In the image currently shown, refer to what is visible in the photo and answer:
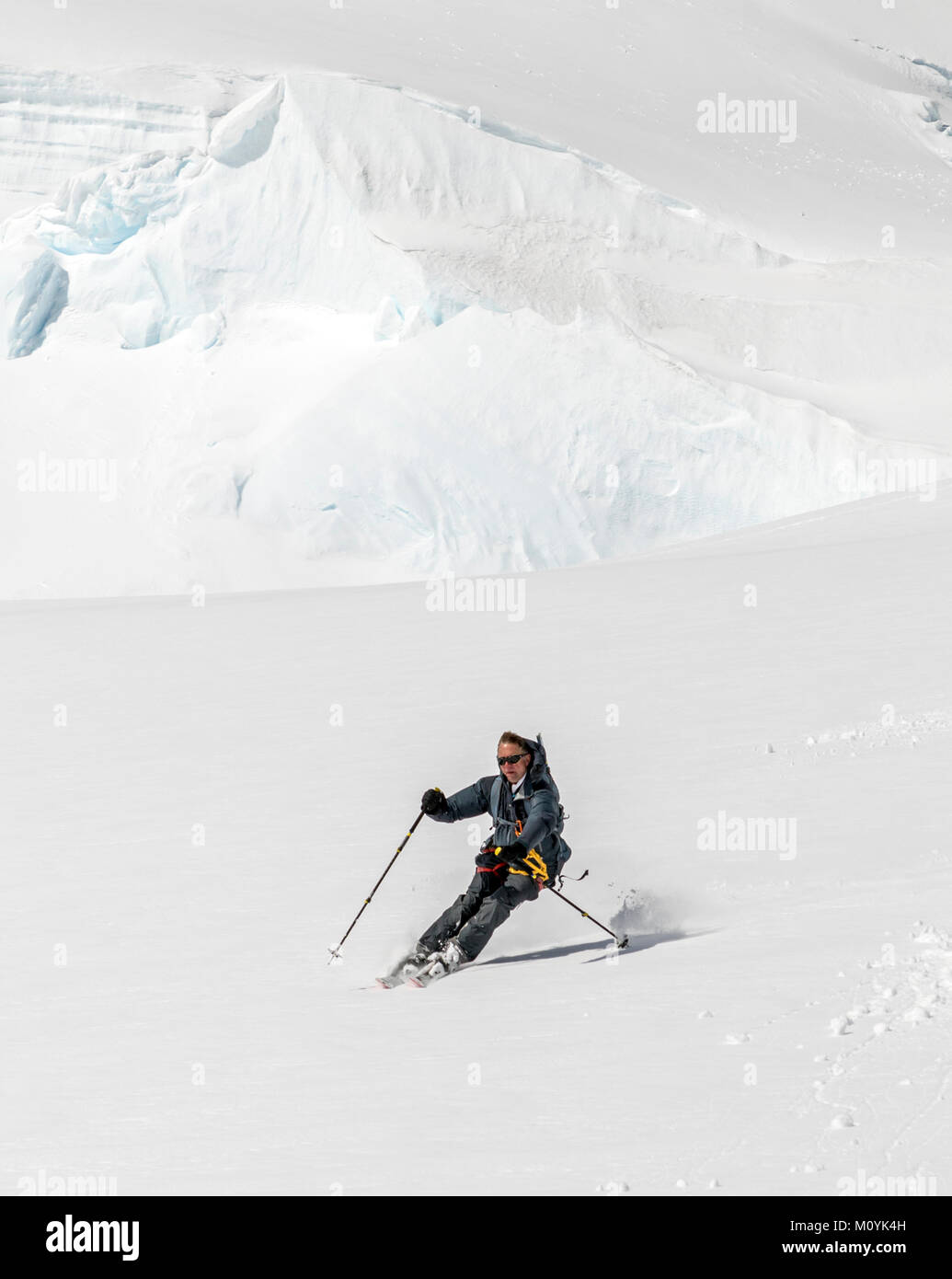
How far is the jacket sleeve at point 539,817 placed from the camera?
605 centimetres

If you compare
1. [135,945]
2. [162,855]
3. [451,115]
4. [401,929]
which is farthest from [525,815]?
[451,115]

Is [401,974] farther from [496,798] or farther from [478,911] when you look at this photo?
Answer: [496,798]

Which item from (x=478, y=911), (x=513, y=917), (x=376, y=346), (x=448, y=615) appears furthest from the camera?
(x=376, y=346)

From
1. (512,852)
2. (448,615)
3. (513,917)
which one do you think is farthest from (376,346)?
(512,852)

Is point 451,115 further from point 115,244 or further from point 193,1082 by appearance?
point 193,1082

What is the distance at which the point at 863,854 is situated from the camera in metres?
7.32

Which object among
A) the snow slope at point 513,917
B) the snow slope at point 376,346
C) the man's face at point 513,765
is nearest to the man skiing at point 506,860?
the man's face at point 513,765

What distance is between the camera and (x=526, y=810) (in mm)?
6223

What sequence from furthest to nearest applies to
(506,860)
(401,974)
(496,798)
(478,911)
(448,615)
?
(448,615), (496,798), (478,911), (506,860), (401,974)

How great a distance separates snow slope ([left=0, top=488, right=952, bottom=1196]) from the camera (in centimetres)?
390

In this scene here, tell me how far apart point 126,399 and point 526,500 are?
786cm

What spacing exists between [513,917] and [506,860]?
1218 mm

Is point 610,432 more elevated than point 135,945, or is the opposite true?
A: point 610,432

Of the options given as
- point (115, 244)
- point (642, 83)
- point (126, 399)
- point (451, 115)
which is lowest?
point (126, 399)
